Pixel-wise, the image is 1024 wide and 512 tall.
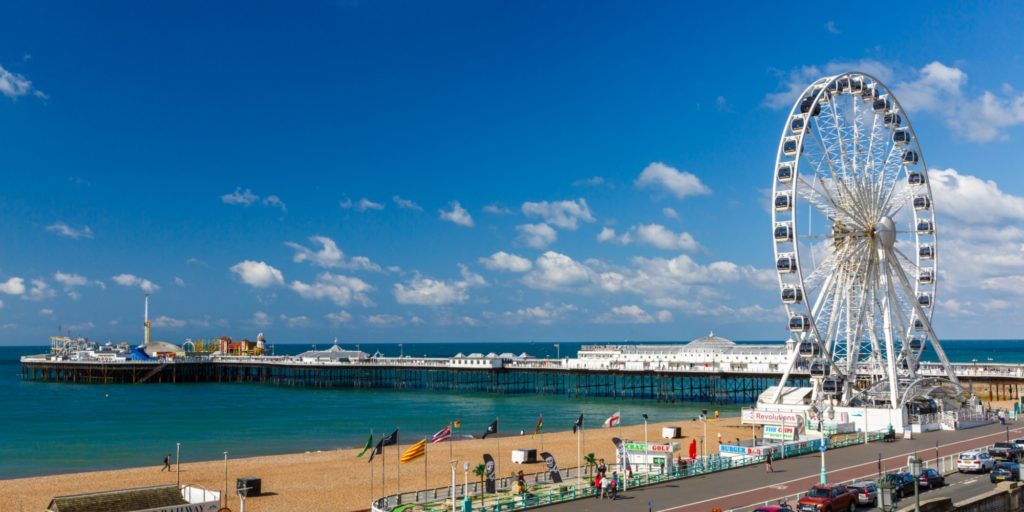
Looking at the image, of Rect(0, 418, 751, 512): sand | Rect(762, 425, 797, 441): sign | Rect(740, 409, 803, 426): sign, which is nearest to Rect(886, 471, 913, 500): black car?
Rect(762, 425, 797, 441): sign

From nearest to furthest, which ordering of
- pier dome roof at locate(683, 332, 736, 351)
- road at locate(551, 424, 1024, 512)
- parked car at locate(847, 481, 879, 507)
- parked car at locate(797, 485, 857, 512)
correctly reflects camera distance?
1. parked car at locate(797, 485, 857, 512)
2. parked car at locate(847, 481, 879, 507)
3. road at locate(551, 424, 1024, 512)
4. pier dome roof at locate(683, 332, 736, 351)

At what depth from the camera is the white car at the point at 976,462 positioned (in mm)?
31000

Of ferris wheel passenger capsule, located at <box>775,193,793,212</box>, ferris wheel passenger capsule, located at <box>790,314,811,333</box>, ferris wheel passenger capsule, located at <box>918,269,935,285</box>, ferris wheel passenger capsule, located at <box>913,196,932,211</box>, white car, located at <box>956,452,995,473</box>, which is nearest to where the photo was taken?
white car, located at <box>956,452,995,473</box>

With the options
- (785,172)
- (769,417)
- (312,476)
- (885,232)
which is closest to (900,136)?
(885,232)

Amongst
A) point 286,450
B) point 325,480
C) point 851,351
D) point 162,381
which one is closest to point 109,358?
point 162,381

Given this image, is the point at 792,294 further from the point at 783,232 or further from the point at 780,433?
the point at 780,433

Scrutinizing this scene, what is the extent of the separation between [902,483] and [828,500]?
4.51 m

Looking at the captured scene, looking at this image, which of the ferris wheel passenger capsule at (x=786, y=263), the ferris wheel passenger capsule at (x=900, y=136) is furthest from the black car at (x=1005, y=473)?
the ferris wheel passenger capsule at (x=900, y=136)

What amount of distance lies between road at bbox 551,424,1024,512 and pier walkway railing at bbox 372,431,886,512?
1.66ft

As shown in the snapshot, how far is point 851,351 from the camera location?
167ft

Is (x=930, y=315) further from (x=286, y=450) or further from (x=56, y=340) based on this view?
(x=56, y=340)

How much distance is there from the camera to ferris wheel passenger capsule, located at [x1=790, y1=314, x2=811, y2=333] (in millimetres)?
48312

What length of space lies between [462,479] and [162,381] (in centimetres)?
11348

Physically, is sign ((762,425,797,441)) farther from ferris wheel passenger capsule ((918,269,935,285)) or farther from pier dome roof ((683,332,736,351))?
pier dome roof ((683,332,736,351))
